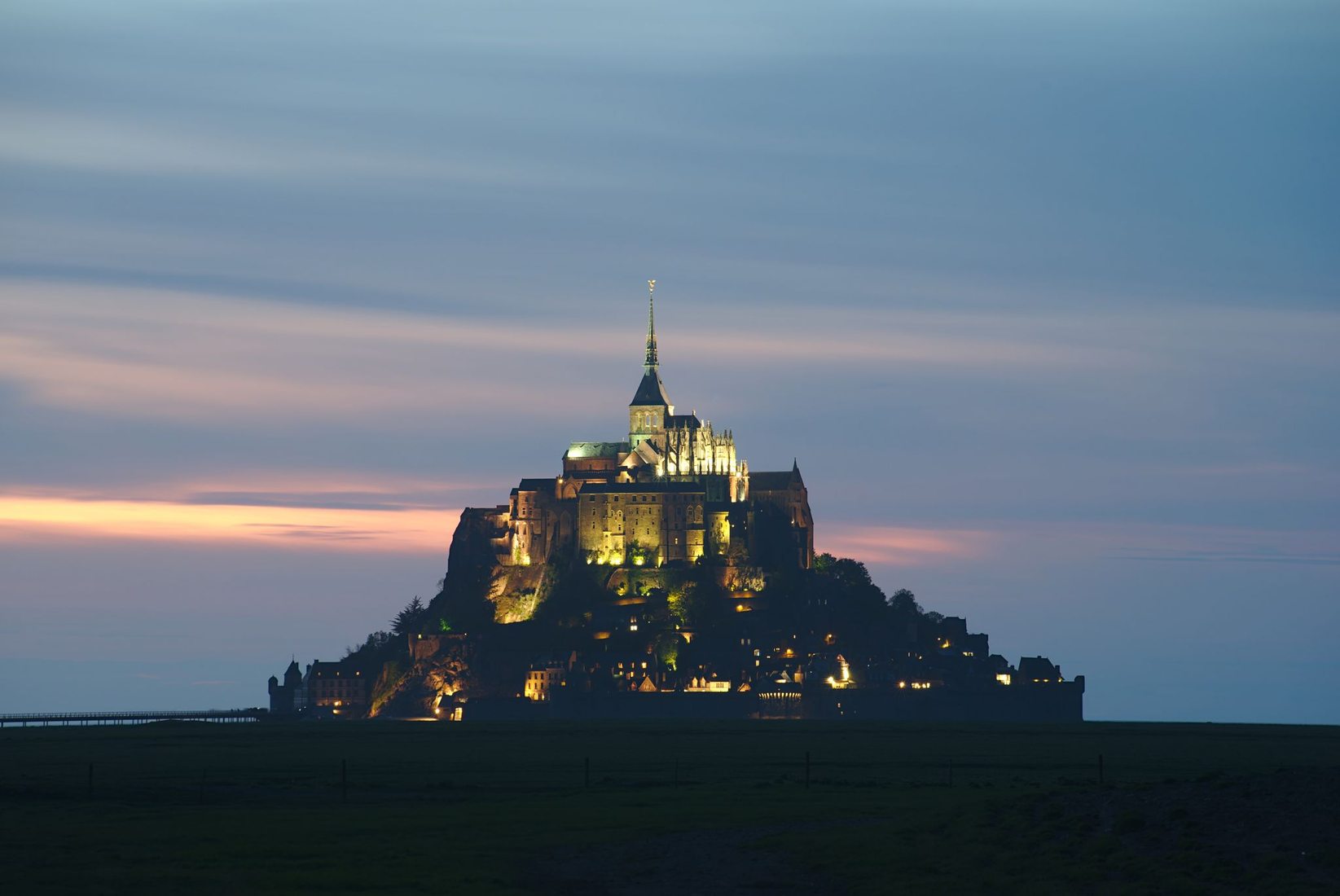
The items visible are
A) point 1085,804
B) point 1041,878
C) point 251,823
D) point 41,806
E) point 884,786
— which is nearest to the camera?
point 1041,878

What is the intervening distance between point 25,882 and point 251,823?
50.3 feet

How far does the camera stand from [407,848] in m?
55.1

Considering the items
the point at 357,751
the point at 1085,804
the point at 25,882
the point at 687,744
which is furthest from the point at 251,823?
the point at 687,744

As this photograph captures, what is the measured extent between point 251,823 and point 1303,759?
312 feet

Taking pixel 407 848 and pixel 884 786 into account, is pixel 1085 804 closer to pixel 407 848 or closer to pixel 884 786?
pixel 407 848

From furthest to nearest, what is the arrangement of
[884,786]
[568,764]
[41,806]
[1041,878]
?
[568,764] → [884,786] → [41,806] → [1041,878]

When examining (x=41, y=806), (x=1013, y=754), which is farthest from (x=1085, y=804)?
(x=1013, y=754)

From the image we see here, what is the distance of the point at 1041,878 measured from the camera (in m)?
46.6

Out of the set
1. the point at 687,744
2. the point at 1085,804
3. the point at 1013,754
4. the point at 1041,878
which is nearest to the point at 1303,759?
the point at 1013,754

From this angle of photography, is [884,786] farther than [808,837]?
Yes

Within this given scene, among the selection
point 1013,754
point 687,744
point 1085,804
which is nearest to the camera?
point 1085,804

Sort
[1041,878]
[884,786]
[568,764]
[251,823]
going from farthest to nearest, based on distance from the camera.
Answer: [568,764]
[884,786]
[251,823]
[1041,878]

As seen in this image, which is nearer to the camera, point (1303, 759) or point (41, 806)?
point (41, 806)

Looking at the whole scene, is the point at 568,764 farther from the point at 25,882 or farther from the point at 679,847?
the point at 25,882
